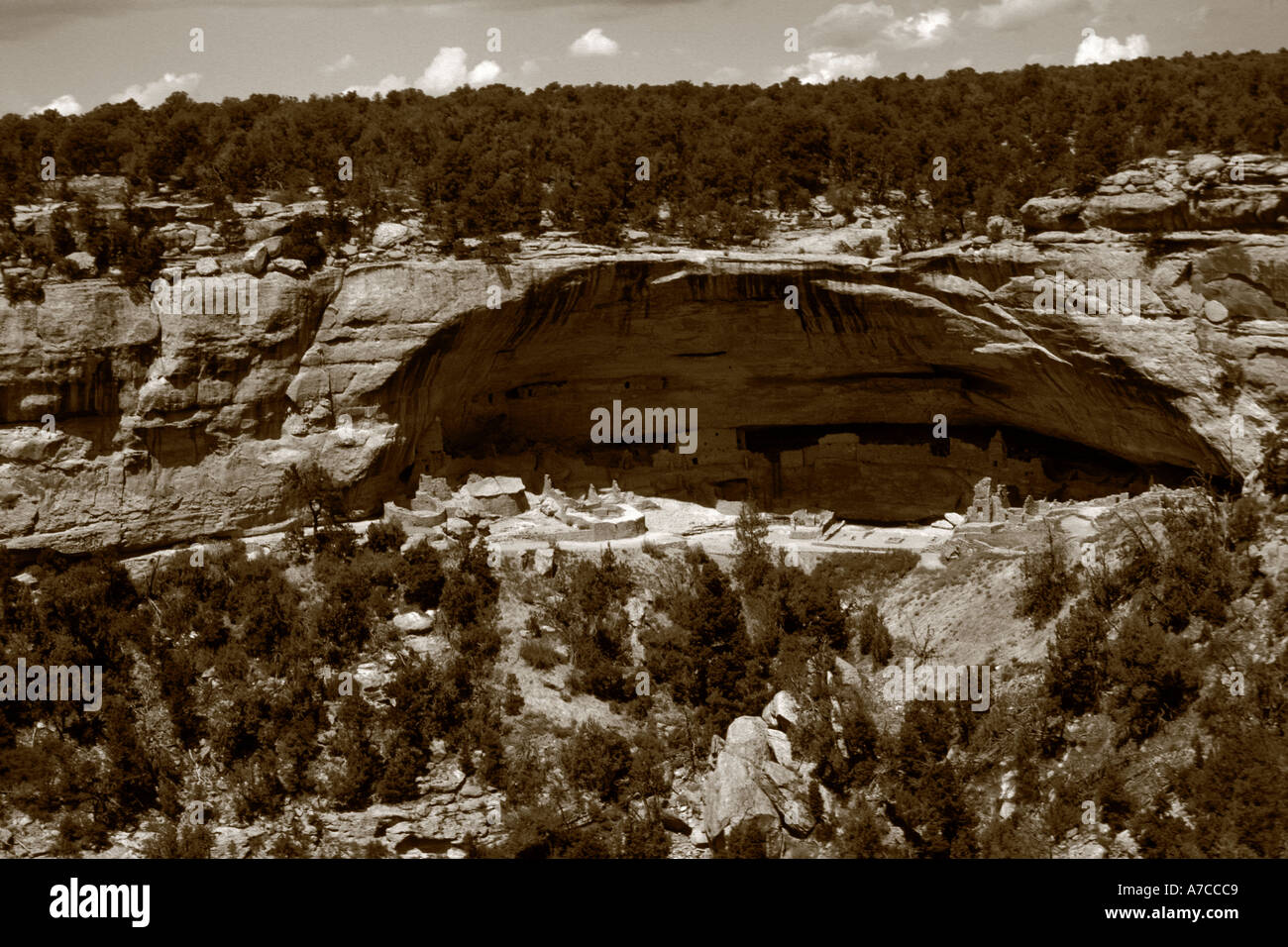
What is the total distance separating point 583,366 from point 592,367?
0.23 meters

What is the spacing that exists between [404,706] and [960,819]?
9520 mm

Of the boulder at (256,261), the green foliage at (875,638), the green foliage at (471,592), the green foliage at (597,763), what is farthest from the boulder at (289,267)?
the green foliage at (875,638)

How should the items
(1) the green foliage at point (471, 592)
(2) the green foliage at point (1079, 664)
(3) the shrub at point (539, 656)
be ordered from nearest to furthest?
(2) the green foliage at point (1079, 664)
(3) the shrub at point (539, 656)
(1) the green foliage at point (471, 592)

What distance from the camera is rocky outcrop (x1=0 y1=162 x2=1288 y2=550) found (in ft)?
82.0

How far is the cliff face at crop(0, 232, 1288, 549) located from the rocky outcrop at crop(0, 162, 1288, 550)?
0.16ft

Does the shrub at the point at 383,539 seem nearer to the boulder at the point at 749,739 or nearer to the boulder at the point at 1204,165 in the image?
the boulder at the point at 749,739

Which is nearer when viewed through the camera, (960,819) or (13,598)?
(960,819)

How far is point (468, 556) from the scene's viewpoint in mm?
25250

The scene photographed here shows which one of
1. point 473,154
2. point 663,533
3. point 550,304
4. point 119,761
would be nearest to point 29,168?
point 473,154

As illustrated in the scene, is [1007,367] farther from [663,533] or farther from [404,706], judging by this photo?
[404,706]

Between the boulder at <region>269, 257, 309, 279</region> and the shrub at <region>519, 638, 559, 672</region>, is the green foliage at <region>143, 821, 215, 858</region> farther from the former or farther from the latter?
the boulder at <region>269, 257, 309, 279</region>

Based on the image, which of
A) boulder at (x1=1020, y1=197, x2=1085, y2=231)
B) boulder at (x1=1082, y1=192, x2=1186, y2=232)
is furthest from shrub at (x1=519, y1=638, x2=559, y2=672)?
boulder at (x1=1082, y1=192, x2=1186, y2=232)

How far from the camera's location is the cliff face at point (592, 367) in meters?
25.0

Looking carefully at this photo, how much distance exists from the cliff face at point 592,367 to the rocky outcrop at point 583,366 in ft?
0.16
